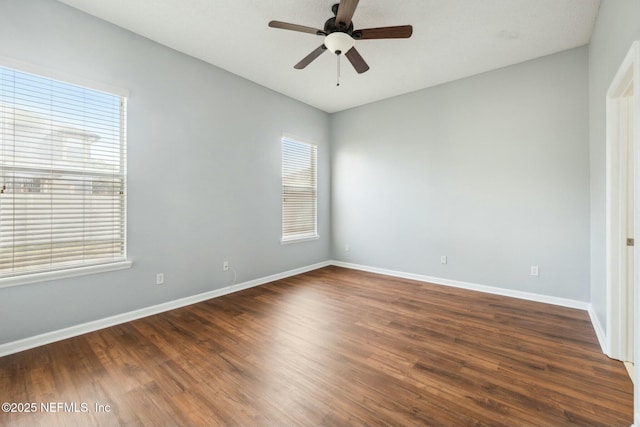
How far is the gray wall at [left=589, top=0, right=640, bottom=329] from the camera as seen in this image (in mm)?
1776

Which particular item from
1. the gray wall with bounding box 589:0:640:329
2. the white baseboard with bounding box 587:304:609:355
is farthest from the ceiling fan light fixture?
the white baseboard with bounding box 587:304:609:355

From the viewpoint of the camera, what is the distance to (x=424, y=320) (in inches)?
114

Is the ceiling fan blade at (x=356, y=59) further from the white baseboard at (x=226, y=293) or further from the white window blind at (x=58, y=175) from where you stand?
the white baseboard at (x=226, y=293)

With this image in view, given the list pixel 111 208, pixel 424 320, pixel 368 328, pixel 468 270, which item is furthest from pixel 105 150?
pixel 468 270

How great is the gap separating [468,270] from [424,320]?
1527 mm

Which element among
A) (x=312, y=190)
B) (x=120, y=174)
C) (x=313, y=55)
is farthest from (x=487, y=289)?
(x=120, y=174)

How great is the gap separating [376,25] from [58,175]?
11.2ft

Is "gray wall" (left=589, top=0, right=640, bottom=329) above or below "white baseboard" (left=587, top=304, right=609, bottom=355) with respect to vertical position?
above

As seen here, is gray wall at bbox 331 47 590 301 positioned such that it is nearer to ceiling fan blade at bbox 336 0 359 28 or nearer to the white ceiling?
the white ceiling

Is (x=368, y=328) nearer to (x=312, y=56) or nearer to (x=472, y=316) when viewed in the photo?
(x=472, y=316)

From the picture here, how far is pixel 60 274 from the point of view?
2.46 m

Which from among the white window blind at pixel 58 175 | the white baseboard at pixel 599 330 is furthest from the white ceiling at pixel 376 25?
the white baseboard at pixel 599 330

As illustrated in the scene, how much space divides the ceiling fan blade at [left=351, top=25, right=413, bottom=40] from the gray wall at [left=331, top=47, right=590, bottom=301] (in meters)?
2.18

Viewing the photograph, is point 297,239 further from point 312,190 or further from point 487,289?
point 487,289
